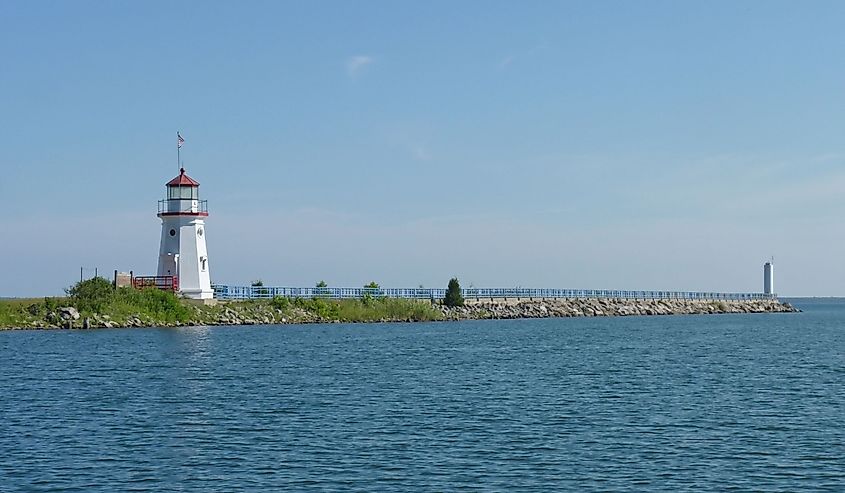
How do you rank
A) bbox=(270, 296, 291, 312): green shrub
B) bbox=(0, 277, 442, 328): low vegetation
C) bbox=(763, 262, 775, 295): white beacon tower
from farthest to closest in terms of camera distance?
bbox=(763, 262, 775, 295): white beacon tower, bbox=(270, 296, 291, 312): green shrub, bbox=(0, 277, 442, 328): low vegetation

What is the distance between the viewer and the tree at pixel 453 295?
113688 mm

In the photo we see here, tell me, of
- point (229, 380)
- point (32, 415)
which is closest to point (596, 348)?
point (229, 380)

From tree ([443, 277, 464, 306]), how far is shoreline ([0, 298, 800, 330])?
82cm

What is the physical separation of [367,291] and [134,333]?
125 ft

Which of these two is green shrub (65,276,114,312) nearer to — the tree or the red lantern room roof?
the red lantern room roof

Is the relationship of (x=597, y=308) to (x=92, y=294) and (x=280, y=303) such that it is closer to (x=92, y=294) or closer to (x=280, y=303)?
(x=280, y=303)

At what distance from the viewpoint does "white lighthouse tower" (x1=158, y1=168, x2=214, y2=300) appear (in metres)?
84.3

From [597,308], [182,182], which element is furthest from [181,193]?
[597,308]

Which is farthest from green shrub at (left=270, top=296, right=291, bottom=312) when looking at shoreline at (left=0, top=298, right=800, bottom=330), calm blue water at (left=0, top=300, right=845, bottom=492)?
calm blue water at (left=0, top=300, right=845, bottom=492)

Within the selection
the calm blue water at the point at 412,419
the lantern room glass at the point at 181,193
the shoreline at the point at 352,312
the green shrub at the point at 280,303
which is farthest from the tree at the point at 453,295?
the calm blue water at the point at 412,419

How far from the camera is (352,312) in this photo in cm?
10188

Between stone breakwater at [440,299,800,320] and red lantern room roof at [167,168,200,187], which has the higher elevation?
red lantern room roof at [167,168,200,187]

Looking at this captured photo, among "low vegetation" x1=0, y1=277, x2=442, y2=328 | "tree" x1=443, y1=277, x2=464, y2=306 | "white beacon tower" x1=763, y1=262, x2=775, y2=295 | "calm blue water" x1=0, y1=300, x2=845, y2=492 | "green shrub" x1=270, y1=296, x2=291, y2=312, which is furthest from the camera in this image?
"white beacon tower" x1=763, y1=262, x2=775, y2=295

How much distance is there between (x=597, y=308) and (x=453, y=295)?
29.5m
